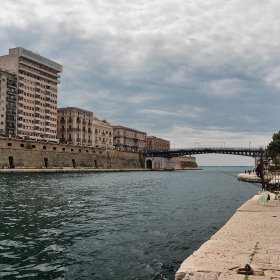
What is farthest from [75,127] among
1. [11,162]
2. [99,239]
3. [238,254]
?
[238,254]

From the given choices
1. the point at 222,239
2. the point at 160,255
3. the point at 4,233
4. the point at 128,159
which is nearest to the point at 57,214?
the point at 4,233

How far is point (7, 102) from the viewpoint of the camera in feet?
315

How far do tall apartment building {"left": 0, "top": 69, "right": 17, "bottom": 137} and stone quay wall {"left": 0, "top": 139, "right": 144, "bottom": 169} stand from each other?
16.7 meters

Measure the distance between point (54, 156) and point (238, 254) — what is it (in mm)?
81508

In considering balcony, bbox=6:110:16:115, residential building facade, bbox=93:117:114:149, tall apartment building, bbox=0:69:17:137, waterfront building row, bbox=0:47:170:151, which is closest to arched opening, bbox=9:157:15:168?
waterfront building row, bbox=0:47:170:151

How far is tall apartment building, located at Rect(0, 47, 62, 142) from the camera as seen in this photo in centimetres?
9988

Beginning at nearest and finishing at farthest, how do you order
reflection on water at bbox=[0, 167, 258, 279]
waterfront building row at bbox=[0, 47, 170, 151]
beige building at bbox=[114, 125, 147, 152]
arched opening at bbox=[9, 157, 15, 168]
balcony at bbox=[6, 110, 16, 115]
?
reflection on water at bbox=[0, 167, 258, 279], arched opening at bbox=[9, 157, 15, 168], balcony at bbox=[6, 110, 16, 115], waterfront building row at bbox=[0, 47, 170, 151], beige building at bbox=[114, 125, 147, 152]

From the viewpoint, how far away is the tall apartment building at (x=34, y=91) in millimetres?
99875

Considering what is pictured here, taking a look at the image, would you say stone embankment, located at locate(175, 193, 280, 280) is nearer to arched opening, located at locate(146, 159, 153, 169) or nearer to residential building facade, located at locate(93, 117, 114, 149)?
residential building facade, located at locate(93, 117, 114, 149)

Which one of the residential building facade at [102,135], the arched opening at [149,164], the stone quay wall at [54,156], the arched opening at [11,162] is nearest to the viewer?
the arched opening at [11,162]

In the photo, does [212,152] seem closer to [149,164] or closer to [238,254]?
[149,164]

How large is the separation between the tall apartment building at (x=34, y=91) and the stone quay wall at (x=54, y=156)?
60.5ft

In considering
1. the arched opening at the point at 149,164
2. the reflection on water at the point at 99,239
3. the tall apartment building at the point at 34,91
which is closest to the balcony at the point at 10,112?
the tall apartment building at the point at 34,91

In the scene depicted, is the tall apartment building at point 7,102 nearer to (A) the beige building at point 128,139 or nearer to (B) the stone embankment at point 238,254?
(A) the beige building at point 128,139
